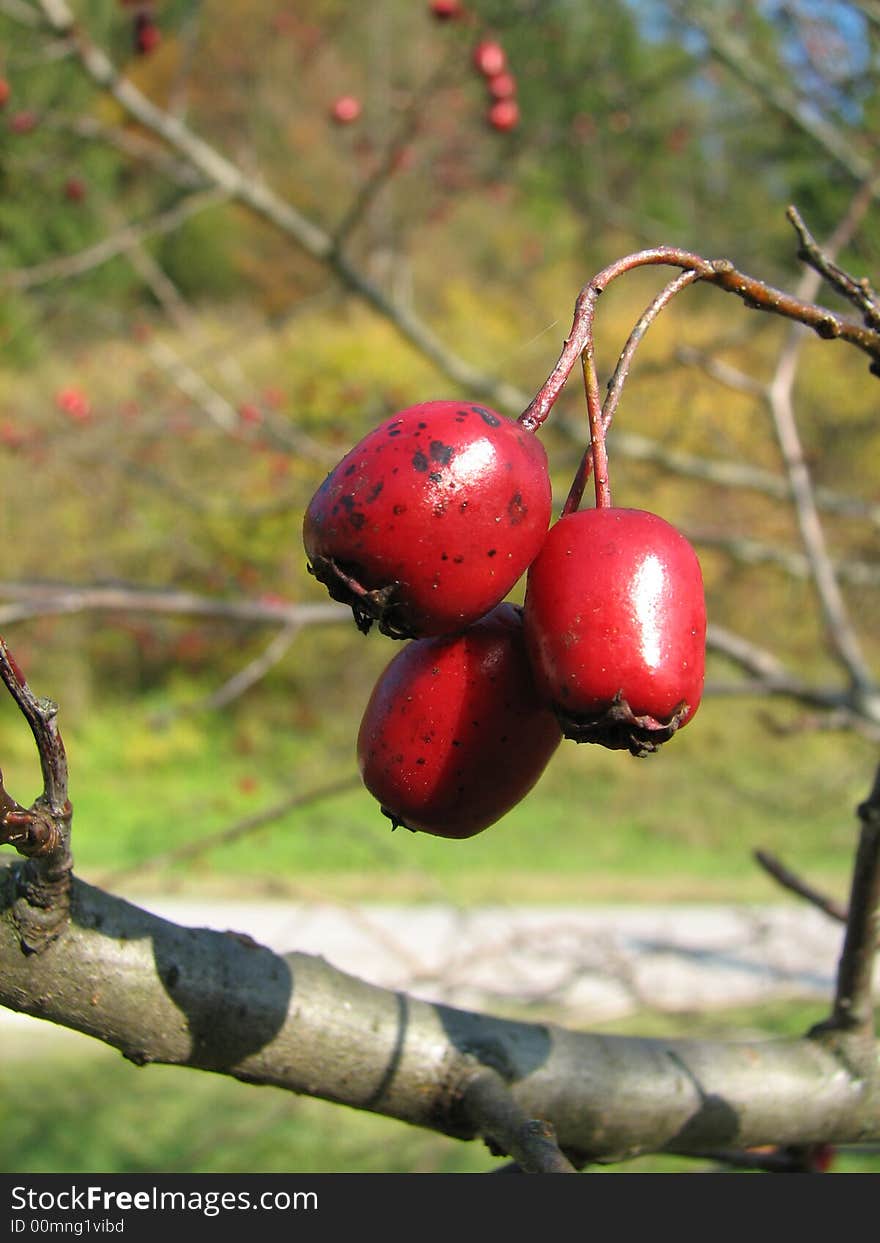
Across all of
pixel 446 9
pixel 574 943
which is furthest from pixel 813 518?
pixel 574 943

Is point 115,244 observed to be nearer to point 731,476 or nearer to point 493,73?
point 493,73

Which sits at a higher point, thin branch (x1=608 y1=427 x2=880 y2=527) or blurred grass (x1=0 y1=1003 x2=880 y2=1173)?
thin branch (x1=608 y1=427 x2=880 y2=527)

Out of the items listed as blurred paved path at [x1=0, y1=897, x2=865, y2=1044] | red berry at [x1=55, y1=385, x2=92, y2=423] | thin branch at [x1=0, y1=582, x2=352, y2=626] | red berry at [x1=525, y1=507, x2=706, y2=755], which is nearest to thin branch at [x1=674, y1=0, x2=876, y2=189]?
thin branch at [x1=0, y1=582, x2=352, y2=626]

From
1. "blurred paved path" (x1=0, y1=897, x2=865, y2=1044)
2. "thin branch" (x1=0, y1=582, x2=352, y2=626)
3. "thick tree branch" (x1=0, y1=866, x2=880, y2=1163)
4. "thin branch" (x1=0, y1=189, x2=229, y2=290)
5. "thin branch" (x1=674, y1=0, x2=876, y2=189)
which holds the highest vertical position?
"thin branch" (x1=674, y1=0, x2=876, y2=189)

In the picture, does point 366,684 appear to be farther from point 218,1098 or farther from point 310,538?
point 310,538

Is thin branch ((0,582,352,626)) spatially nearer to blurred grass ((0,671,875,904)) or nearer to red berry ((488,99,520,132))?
red berry ((488,99,520,132))

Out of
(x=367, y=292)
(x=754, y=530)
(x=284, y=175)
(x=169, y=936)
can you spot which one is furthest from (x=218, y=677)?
(x=169, y=936)

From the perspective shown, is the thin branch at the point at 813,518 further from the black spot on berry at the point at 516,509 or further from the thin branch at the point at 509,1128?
the black spot on berry at the point at 516,509
